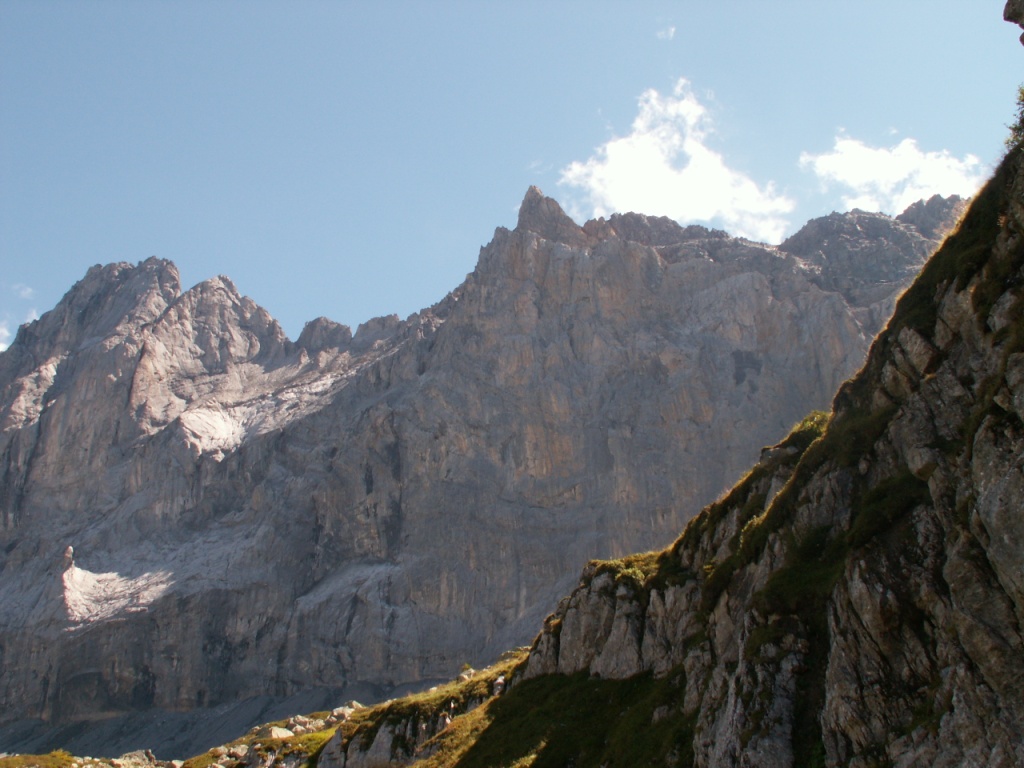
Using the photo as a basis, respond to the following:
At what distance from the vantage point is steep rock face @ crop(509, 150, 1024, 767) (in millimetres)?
16094

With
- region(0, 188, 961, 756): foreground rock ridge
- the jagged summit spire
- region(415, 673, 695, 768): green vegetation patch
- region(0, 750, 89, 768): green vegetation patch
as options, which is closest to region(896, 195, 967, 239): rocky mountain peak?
region(0, 188, 961, 756): foreground rock ridge

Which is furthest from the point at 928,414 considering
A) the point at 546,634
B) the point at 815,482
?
the point at 546,634

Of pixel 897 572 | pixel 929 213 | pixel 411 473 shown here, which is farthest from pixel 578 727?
pixel 929 213

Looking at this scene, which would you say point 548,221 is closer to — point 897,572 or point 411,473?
point 411,473

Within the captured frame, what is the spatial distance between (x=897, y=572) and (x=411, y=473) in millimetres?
119842

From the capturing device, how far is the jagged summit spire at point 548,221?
165 m

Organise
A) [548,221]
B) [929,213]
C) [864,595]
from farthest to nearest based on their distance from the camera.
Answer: [929,213], [548,221], [864,595]

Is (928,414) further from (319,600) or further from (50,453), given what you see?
(50,453)

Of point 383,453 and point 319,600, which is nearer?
point 319,600

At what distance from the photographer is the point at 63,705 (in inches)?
4862

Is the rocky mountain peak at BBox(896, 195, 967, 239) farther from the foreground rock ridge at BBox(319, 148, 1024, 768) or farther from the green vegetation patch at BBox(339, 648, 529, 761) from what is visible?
the foreground rock ridge at BBox(319, 148, 1024, 768)

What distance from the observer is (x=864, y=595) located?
62.8ft

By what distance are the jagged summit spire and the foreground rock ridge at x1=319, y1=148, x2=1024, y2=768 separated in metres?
133

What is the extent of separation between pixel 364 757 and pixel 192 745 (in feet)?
267
